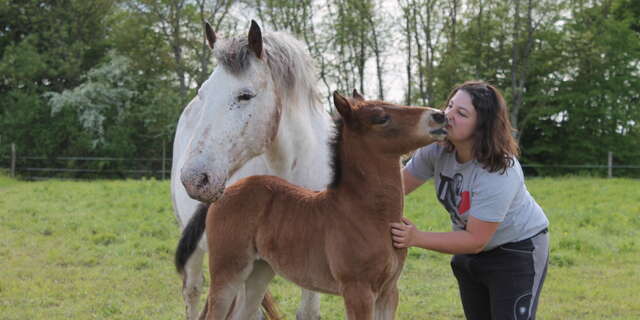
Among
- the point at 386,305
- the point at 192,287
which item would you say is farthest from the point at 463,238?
the point at 192,287

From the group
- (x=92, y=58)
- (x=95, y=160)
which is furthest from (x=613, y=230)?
(x=92, y=58)

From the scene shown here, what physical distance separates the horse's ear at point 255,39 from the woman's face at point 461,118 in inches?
35.2

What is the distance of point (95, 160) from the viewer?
65.4 feet

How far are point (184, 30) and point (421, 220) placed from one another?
641 inches

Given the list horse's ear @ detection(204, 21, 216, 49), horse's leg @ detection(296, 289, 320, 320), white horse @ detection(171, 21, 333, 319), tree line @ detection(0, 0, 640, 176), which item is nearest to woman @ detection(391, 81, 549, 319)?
white horse @ detection(171, 21, 333, 319)

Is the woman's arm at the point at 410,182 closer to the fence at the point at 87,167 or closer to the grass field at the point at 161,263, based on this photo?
the grass field at the point at 161,263

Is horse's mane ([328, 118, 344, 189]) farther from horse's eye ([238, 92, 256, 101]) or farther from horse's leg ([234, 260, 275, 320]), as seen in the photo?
horse's leg ([234, 260, 275, 320])

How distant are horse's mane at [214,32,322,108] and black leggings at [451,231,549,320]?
1238 mm

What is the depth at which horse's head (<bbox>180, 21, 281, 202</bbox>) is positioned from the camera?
2.29m

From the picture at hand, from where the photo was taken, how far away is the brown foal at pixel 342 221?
7.00ft

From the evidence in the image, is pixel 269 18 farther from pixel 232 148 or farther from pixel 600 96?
pixel 232 148

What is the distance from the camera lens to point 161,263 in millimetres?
6734

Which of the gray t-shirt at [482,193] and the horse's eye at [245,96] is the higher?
the horse's eye at [245,96]

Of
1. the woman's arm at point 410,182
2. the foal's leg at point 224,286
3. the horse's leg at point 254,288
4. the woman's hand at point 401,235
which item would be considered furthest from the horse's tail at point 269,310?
the woman's hand at point 401,235
